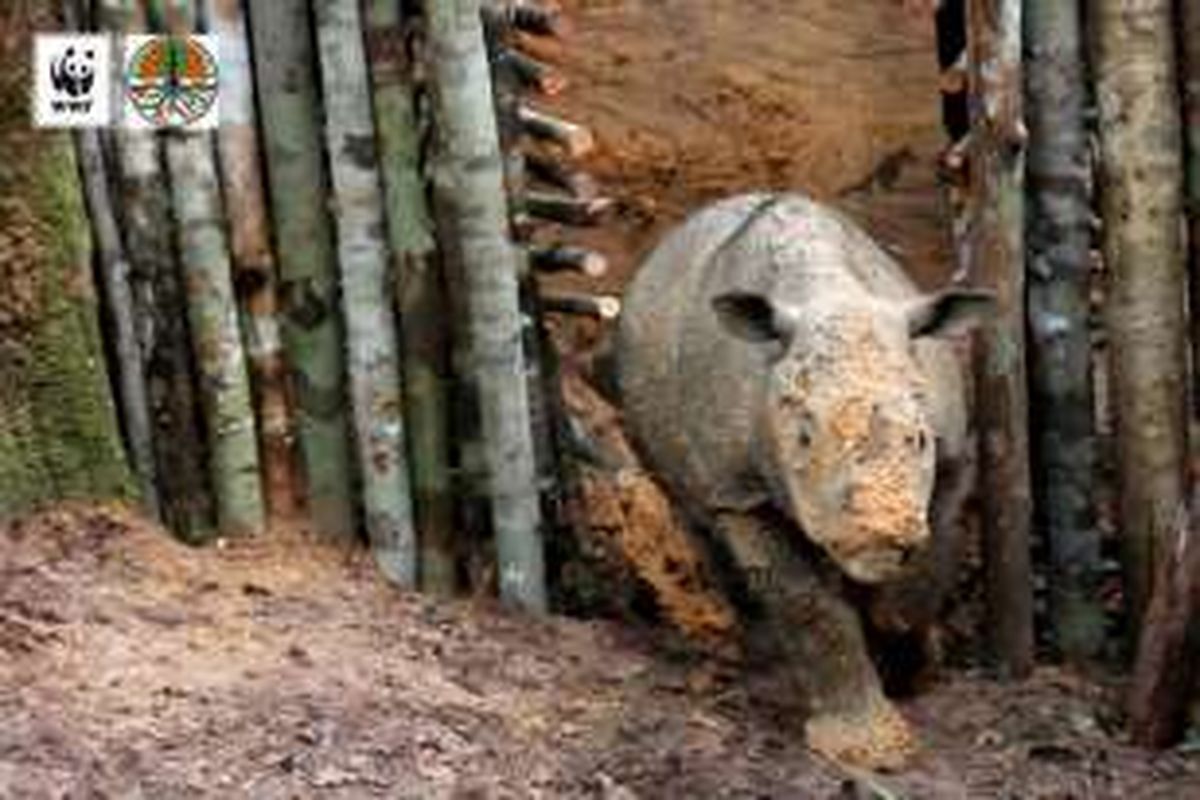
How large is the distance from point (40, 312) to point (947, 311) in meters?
2.14

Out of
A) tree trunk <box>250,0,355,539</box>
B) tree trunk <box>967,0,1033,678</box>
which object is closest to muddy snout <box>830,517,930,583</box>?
tree trunk <box>967,0,1033,678</box>

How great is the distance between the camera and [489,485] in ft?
23.5

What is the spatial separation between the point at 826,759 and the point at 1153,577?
113 centimetres

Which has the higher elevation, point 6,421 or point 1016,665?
point 6,421

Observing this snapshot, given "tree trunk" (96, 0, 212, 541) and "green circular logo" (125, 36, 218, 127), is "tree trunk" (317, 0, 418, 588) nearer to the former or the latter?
"green circular logo" (125, 36, 218, 127)

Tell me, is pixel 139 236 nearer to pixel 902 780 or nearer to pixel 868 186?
pixel 902 780

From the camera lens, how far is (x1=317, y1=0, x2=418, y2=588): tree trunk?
7004 millimetres

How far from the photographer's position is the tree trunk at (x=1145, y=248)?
6996 mm

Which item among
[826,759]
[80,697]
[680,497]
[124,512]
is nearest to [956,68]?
[680,497]

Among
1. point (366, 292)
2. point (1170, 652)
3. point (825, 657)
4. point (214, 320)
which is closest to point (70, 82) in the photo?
point (214, 320)

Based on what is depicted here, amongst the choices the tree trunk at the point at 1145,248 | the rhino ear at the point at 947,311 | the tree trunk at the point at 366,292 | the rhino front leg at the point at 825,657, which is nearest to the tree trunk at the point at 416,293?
the tree trunk at the point at 366,292

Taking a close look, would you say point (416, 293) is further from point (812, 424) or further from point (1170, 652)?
point (1170, 652)

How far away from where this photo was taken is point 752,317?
6508mm

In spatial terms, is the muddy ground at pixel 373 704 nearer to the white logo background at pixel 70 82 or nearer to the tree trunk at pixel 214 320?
the tree trunk at pixel 214 320
